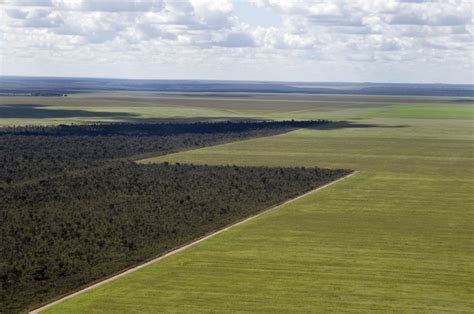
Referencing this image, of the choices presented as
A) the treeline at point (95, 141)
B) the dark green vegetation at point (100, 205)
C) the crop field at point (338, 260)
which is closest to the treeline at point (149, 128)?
the treeline at point (95, 141)

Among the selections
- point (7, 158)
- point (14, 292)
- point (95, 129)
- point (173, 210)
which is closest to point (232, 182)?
point (173, 210)

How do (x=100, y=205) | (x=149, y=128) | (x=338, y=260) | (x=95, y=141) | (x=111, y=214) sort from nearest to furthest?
(x=338, y=260), (x=111, y=214), (x=100, y=205), (x=95, y=141), (x=149, y=128)

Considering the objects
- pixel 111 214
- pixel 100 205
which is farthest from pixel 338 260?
pixel 100 205

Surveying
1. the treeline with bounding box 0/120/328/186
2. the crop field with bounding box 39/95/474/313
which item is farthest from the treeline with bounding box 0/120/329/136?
the crop field with bounding box 39/95/474/313

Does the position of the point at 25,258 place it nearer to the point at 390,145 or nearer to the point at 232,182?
the point at 232,182

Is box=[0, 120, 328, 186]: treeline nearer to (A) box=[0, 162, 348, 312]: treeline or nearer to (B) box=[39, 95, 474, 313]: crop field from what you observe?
(A) box=[0, 162, 348, 312]: treeline

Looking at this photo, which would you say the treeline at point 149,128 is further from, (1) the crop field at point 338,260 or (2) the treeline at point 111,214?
(1) the crop field at point 338,260

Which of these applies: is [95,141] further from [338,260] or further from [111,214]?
[338,260]
